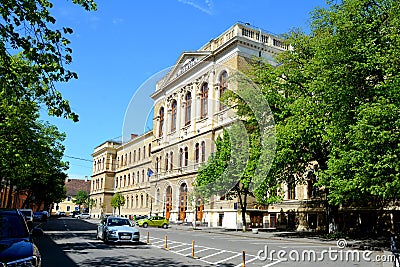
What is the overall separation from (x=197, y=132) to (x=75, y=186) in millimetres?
107807

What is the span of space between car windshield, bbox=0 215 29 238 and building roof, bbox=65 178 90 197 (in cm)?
14082

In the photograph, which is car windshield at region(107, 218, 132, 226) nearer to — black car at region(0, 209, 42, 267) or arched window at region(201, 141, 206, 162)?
black car at region(0, 209, 42, 267)

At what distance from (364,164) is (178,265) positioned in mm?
10583

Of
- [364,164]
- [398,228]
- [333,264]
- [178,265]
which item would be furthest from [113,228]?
[398,228]

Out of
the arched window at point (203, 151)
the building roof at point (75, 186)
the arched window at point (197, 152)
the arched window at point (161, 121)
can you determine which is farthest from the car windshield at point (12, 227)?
the building roof at point (75, 186)

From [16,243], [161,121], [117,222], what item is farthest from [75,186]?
[16,243]

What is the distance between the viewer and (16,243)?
8109 mm

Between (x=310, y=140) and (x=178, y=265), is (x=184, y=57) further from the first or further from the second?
(x=178, y=265)

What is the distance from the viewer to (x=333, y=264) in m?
14.9

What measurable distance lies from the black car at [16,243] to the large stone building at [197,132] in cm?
2451

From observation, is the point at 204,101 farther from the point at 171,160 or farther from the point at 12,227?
the point at 12,227

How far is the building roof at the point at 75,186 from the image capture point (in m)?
146

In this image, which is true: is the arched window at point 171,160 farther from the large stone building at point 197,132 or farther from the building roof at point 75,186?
the building roof at point 75,186

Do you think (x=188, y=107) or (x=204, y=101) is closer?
(x=204, y=101)
